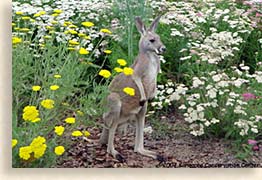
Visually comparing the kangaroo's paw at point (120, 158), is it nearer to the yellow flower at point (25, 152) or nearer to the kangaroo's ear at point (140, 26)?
the yellow flower at point (25, 152)

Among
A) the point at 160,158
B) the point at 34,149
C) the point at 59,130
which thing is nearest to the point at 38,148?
the point at 34,149

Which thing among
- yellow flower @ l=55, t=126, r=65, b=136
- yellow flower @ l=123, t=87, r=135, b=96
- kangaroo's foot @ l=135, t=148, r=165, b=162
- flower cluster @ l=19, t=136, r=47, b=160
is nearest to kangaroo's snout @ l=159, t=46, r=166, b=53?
yellow flower @ l=123, t=87, r=135, b=96

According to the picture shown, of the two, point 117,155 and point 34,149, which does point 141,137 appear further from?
point 34,149

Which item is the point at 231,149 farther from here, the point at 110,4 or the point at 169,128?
the point at 110,4

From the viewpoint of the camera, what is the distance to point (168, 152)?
2709mm

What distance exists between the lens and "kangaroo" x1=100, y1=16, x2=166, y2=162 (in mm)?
2670

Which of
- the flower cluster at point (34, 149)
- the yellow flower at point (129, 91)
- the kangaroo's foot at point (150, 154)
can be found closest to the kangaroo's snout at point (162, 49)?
the yellow flower at point (129, 91)

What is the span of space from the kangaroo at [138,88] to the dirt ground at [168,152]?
3 cm

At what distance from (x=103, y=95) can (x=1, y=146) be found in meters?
0.52

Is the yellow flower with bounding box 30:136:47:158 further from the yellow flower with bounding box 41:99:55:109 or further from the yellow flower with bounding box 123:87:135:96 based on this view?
the yellow flower with bounding box 123:87:135:96

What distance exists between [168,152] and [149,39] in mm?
530

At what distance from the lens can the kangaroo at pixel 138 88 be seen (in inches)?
Answer: 105

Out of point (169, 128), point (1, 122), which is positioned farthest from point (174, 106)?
point (1, 122)

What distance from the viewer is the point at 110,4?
2779 millimetres
